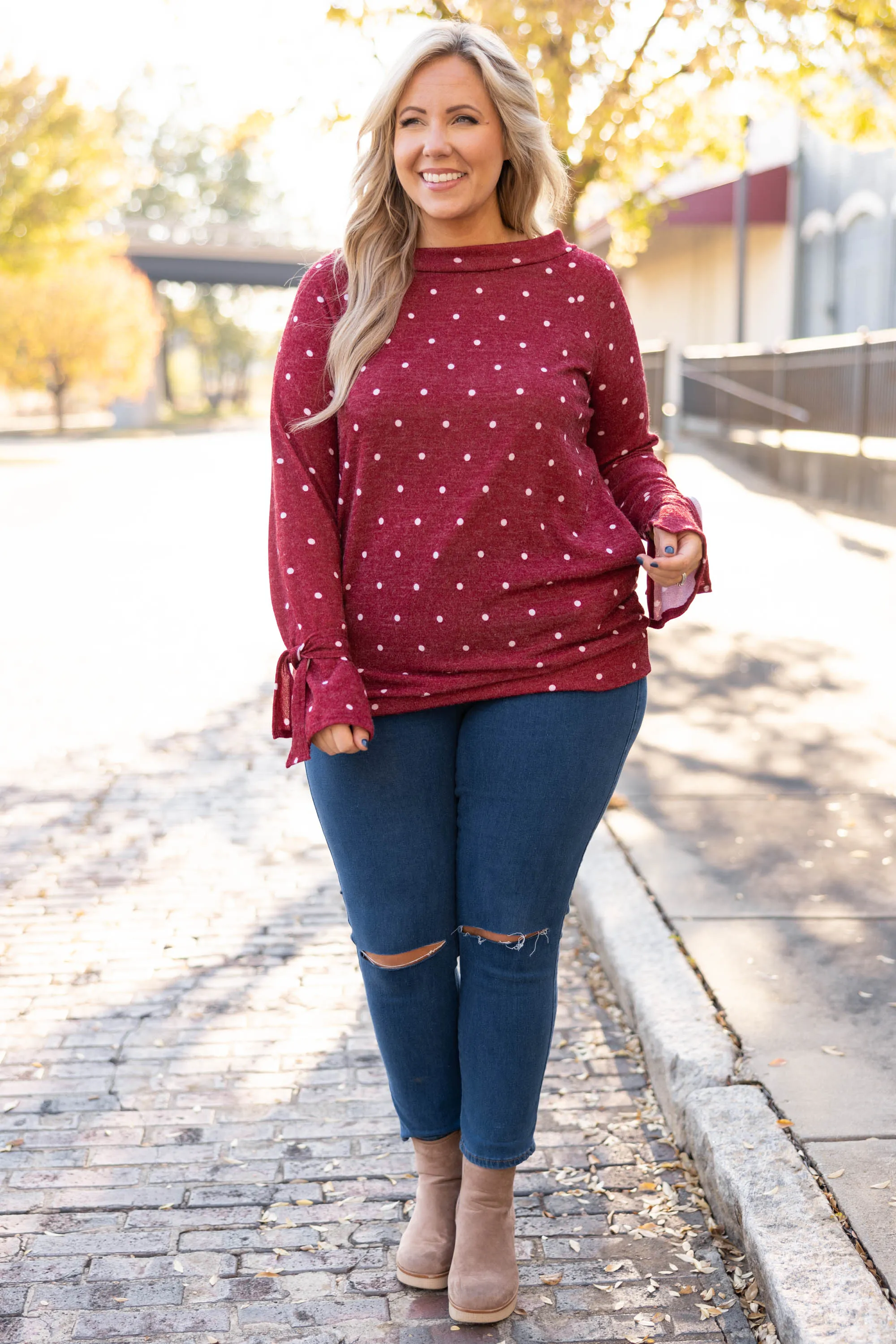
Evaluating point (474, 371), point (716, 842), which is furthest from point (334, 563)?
point (716, 842)

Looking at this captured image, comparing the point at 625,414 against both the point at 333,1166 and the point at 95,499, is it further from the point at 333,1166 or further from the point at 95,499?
the point at 95,499

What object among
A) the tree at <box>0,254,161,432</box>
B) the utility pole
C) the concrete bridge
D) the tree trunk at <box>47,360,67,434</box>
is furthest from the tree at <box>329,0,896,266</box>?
the concrete bridge

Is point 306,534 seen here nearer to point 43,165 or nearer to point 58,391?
point 43,165

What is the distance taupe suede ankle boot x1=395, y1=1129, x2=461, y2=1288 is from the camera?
2.63m

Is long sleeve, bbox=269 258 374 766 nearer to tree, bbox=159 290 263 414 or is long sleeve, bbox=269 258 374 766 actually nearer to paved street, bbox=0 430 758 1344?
paved street, bbox=0 430 758 1344

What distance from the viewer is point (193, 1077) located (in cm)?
344

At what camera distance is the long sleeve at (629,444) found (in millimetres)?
2467

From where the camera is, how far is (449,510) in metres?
2.32

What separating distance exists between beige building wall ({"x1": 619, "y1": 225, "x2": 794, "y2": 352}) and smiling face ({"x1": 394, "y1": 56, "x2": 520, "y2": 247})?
833 inches

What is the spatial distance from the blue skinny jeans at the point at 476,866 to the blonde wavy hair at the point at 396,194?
60 centimetres

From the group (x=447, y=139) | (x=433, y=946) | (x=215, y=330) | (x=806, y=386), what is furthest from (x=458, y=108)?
(x=215, y=330)

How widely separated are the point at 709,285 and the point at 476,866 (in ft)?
85.2

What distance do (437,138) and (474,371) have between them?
1.30ft

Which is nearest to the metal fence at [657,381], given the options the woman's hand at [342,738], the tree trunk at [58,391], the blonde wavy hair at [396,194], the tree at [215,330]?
the blonde wavy hair at [396,194]
